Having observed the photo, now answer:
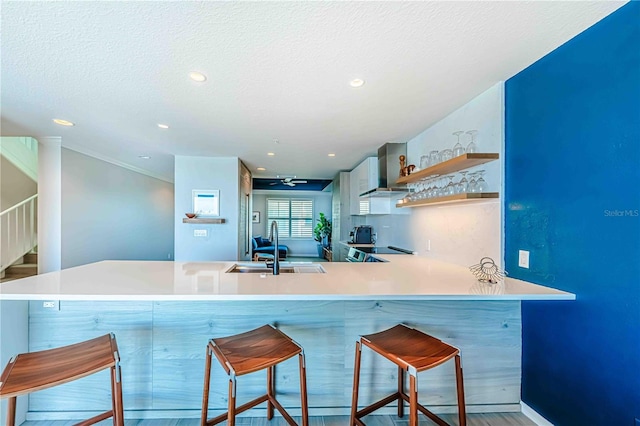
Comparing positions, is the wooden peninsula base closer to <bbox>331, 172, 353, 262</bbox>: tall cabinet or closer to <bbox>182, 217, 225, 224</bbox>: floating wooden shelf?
<bbox>182, 217, 225, 224</bbox>: floating wooden shelf

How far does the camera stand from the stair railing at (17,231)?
3.84 meters

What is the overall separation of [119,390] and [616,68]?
2.86m

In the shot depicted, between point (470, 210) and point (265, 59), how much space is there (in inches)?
76.3

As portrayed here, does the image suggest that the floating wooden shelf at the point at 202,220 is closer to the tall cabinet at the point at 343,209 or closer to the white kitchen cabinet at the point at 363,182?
the white kitchen cabinet at the point at 363,182

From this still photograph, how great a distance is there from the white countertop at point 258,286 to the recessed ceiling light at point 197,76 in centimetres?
140

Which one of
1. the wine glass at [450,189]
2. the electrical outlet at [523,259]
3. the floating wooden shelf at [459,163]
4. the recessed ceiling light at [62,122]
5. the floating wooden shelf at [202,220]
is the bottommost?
the electrical outlet at [523,259]

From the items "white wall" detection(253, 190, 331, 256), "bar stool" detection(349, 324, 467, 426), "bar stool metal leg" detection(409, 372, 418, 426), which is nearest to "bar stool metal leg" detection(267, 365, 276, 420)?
"bar stool" detection(349, 324, 467, 426)

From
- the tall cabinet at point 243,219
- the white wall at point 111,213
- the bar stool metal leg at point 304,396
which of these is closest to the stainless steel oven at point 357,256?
the bar stool metal leg at point 304,396

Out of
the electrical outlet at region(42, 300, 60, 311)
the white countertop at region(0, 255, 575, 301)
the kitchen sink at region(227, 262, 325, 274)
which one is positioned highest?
the white countertop at region(0, 255, 575, 301)

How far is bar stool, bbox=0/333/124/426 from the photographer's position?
112 cm

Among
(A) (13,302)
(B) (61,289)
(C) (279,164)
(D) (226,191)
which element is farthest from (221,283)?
(C) (279,164)

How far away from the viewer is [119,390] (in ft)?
4.38

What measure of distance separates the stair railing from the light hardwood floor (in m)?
3.52

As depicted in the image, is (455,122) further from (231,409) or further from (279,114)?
(231,409)
